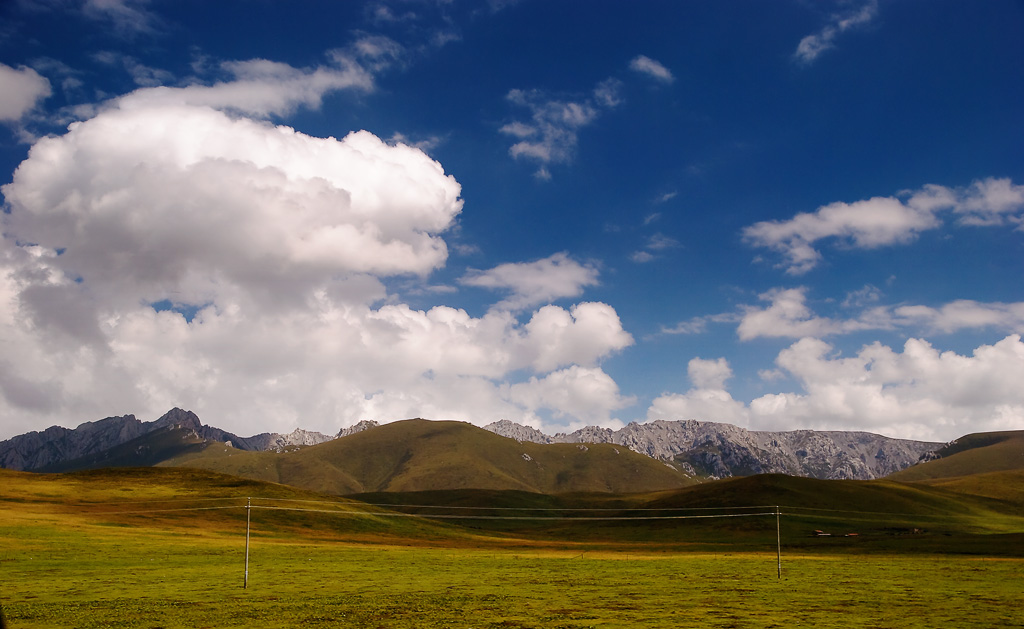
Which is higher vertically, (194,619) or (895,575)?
(194,619)

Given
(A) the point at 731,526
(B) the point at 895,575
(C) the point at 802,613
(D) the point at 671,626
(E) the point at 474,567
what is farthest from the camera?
(A) the point at 731,526

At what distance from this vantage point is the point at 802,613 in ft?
136

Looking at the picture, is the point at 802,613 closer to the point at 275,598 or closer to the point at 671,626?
the point at 671,626

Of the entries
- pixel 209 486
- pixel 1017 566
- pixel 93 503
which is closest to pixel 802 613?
pixel 1017 566

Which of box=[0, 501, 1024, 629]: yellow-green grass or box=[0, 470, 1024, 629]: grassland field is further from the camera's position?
box=[0, 470, 1024, 629]: grassland field

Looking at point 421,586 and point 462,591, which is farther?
A: point 421,586

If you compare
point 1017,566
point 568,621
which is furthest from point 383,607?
point 1017,566

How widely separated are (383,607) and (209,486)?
159895mm

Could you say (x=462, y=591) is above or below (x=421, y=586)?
above

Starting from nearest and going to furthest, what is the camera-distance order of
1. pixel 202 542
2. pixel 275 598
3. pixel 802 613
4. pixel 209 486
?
pixel 802 613 < pixel 275 598 < pixel 202 542 < pixel 209 486

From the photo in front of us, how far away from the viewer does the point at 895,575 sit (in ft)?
232

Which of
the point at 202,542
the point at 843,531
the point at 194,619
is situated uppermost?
the point at 194,619

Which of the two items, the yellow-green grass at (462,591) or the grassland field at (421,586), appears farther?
the grassland field at (421,586)

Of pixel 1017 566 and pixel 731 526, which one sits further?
pixel 731 526
